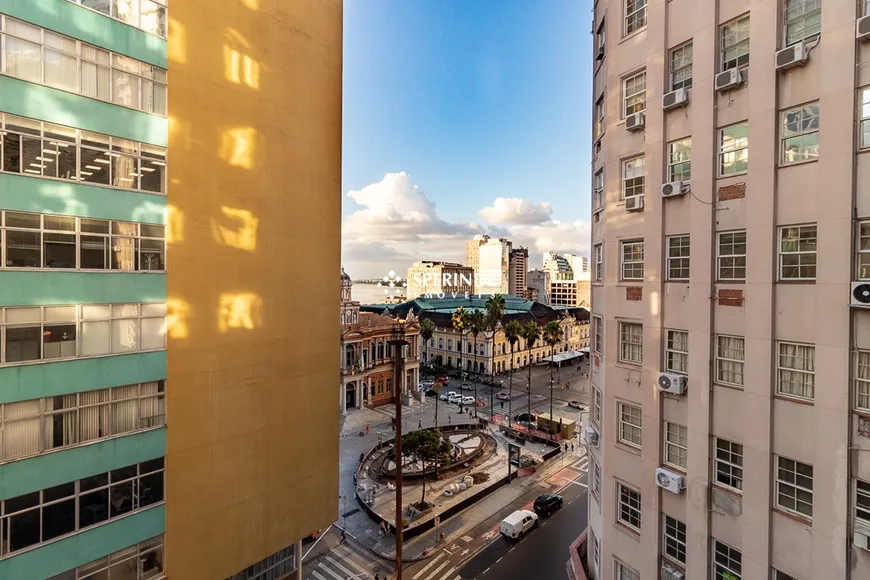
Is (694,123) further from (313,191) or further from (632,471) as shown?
(313,191)

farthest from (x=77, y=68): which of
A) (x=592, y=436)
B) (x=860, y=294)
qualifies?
(x=592, y=436)

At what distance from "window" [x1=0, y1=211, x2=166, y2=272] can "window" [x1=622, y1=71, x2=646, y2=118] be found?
17.0 metres

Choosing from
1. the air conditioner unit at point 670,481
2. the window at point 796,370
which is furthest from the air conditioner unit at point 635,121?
the air conditioner unit at point 670,481

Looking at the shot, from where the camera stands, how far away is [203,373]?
14.6 metres

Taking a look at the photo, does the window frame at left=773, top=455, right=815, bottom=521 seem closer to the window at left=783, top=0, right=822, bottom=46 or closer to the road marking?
the window at left=783, top=0, right=822, bottom=46

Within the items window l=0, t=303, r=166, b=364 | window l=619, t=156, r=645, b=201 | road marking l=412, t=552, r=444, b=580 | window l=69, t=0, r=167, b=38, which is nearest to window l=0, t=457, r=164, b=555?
window l=0, t=303, r=166, b=364

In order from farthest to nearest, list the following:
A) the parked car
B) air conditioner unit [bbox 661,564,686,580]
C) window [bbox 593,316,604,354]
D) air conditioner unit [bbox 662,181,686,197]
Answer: the parked car → window [bbox 593,316,604,354] → air conditioner unit [bbox 661,564,686,580] → air conditioner unit [bbox 662,181,686,197]

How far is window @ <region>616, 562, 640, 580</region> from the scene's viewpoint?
1510 centimetres

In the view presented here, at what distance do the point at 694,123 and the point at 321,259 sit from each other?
586 inches

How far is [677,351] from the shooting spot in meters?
13.7

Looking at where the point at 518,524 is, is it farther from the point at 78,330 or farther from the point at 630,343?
the point at 78,330

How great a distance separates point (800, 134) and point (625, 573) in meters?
15.6

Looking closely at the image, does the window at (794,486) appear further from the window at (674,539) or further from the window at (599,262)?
the window at (599,262)

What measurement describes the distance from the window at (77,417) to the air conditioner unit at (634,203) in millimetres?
Result: 17139
